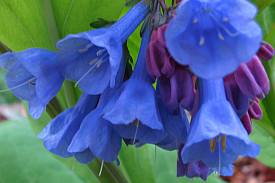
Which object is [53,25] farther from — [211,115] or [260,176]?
[260,176]

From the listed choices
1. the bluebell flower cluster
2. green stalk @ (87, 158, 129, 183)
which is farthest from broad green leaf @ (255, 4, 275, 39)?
green stalk @ (87, 158, 129, 183)

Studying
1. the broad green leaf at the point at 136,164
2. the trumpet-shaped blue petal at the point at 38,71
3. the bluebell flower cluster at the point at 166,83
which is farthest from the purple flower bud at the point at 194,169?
the broad green leaf at the point at 136,164

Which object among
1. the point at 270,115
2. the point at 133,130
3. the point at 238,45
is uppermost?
the point at 238,45

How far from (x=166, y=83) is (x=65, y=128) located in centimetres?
19

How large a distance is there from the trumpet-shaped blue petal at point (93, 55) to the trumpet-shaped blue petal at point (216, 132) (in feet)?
0.46

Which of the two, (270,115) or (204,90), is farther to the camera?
(270,115)

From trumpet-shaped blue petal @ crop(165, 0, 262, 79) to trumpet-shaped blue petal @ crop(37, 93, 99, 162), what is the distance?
8.6 inches

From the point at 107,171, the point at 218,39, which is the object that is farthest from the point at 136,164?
the point at 218,39

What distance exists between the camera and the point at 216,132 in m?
0.38

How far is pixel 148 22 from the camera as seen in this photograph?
515mm

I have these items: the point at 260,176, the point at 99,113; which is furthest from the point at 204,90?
the point at 260,176

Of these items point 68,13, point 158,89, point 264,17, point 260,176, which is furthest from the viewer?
point 260,176

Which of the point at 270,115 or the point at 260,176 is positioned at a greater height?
the point at 270,115

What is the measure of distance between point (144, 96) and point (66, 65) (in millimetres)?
135
